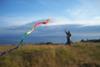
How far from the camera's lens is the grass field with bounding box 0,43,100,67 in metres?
32.5

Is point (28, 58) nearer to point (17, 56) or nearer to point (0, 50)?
point (17, 56)

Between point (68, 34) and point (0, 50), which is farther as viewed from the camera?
point (68, 34)

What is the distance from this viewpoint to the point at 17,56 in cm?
3303

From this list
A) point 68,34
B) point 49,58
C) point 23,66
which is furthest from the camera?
point 68,34

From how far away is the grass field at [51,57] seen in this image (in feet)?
107

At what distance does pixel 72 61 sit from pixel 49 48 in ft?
9.81

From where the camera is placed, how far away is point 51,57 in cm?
3434

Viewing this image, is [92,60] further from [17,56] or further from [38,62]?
[17,56]

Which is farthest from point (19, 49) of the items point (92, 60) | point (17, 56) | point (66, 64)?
point (92, 60)

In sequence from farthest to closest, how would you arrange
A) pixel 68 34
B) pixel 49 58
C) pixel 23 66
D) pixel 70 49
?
pixel 68 34 < pixel 70 49 < pixel 49 58 < pixel 23 66

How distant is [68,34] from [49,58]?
25.1ft

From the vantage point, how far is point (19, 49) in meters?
34.7

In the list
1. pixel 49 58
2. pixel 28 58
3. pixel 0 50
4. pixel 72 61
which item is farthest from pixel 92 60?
pixel 0 50

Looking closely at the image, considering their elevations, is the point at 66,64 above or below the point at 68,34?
below
